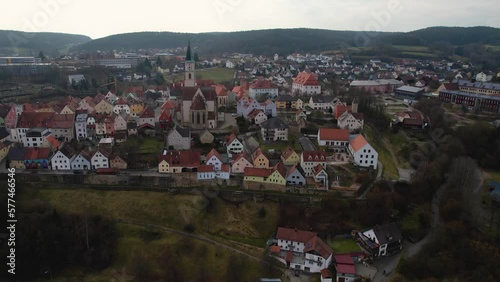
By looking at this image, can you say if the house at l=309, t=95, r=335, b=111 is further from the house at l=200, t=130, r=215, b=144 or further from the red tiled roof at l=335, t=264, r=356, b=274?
the red tiled roof at l=335, t=264, r=356, b=274

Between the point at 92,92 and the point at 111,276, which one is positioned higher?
the point at 92,92

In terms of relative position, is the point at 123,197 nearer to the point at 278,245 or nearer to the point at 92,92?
the point at 278,245

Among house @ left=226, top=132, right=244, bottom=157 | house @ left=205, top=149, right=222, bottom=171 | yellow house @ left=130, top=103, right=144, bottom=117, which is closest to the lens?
house @ left=205, top=149, right=222, bottom=171

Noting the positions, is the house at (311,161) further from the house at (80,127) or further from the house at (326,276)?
the house at (80,127)

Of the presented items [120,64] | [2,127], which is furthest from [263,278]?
[120,64]

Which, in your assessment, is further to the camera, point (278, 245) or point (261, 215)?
point (261, 215)

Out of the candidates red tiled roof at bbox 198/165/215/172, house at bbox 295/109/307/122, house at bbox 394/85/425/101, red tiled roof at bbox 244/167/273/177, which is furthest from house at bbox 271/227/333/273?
house at bbox 394/85/425/101

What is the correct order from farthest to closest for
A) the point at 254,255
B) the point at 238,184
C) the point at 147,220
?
the point at 238,184
the point at 147,220
the point at 254,255

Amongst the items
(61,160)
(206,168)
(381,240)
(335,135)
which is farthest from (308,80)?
(61,160)
